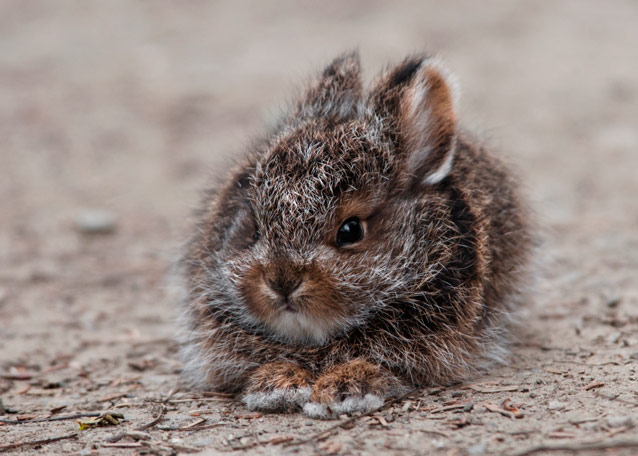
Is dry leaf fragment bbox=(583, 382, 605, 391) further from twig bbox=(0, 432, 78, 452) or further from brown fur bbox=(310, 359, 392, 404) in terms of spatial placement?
twig bbox=(0, 432, 78, 452)

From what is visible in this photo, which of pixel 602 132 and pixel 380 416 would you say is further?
pixel 602 132

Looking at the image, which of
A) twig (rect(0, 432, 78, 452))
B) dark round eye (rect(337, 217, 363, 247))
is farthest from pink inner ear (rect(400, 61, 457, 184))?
twig (rect(0, 432, 78, 452))

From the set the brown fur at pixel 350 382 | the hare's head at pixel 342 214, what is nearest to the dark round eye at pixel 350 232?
the hare's head at pixel 342 214

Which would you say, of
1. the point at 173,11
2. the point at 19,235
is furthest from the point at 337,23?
the point at 19,235

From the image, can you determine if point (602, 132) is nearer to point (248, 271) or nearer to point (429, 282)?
point (429, 282)

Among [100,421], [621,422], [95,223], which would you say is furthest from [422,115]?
[95,223]

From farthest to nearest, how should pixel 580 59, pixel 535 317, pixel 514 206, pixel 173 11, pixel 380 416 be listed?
pixel 173 11 < pixel 580 59 < pixel 535 317 < pixel 514 206 < pixel 380 416

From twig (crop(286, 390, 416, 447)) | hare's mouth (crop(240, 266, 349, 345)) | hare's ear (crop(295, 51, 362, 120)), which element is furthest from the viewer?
hare's ear (crop(295, 51, 362, 120))

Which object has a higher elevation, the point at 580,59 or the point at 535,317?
the point at 580,59

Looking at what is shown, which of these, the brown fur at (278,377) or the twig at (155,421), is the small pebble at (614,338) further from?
the twig at (155,421)
